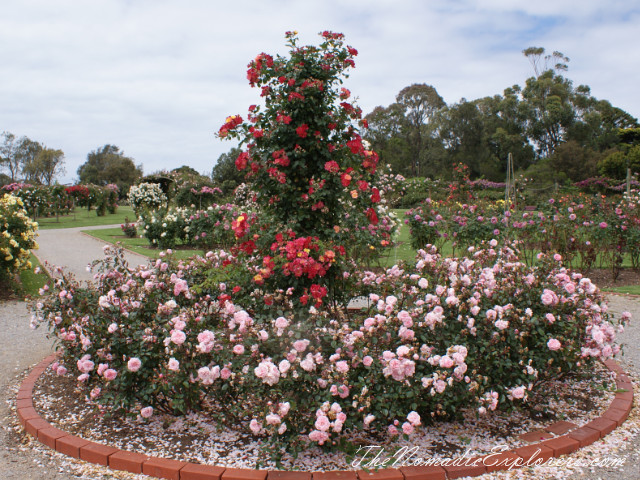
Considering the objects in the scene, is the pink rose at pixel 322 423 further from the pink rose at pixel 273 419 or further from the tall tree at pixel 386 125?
the tall tree at pixel 386 125

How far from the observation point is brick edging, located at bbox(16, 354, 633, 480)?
7.66 feet

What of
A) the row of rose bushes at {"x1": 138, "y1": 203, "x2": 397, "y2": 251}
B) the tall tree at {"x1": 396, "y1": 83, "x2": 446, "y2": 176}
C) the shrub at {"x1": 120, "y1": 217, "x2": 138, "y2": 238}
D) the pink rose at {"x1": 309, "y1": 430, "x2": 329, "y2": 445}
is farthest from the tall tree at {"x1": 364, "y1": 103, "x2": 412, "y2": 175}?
the pink rose at {"x1": 309, "y1": 430, "x2": 329, "y2": 445}

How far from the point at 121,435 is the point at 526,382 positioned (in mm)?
2350

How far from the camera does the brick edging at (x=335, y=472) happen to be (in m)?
2.34

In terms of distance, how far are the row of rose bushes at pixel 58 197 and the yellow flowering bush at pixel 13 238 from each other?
47.7ft

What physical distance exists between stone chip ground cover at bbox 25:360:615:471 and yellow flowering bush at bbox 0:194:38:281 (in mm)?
4227

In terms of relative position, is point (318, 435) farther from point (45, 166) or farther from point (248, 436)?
point (45, 166)

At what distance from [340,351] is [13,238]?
6089 millimetres

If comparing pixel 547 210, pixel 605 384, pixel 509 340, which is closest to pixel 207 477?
pixel 509 340

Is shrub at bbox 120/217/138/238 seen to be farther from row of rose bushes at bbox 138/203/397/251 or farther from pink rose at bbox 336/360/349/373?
pink rose at bbox 336/360/349/373

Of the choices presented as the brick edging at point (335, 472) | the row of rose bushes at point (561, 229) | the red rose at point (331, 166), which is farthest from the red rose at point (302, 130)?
the row of rose bushes at point (561, 229)

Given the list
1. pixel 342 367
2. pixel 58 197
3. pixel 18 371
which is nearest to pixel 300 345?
pixel 342 367

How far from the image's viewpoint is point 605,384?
316 centimetres

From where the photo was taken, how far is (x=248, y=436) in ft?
8.97
